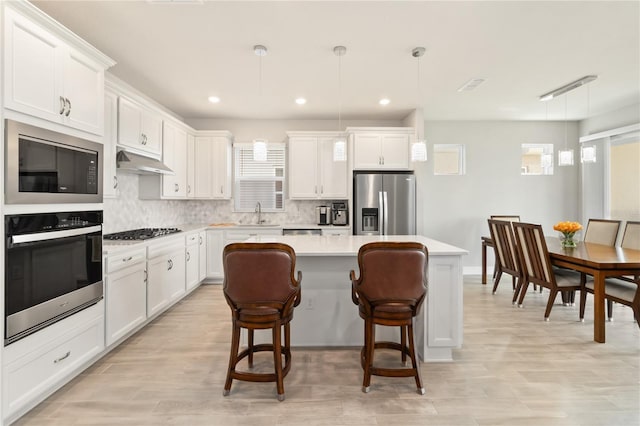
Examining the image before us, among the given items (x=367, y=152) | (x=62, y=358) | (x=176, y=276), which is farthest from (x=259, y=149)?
(x=367, y=152)

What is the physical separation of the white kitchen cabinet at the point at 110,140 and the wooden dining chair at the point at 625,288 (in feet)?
15.7

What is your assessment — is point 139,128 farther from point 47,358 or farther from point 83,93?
point 47,358

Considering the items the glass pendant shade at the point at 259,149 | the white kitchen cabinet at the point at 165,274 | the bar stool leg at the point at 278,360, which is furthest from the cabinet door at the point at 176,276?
the bar stool leg at the point at 278,360

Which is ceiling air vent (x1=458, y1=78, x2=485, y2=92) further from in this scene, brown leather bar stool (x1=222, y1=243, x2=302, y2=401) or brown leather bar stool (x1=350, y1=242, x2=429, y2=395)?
brown leather bar stool (x1=222, y1=243, x2=302, y2=401)

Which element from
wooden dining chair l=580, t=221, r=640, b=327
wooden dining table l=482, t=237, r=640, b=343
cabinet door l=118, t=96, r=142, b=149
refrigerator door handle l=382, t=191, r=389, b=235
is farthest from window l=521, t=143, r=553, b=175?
cabinet door l=118, t=96, r=142, b=149

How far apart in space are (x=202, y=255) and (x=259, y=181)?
Result: 1619 mm

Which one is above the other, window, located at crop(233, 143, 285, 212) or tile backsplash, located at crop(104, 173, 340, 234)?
window, located at crop(233, 143, 285, 212)

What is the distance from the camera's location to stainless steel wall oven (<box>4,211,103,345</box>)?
188cm

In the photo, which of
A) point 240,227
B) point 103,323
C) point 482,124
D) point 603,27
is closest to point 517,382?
point 603,27

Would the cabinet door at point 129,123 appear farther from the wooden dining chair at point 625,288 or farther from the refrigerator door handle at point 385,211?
the wooden dining chair at point 625,288

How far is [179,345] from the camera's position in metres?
3.05

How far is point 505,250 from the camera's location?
455 centimetres

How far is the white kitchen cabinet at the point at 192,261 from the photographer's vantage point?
14.7 feet

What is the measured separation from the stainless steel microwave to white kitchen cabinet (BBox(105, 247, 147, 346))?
61 cm
